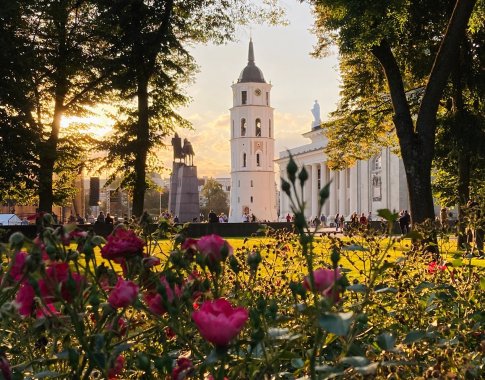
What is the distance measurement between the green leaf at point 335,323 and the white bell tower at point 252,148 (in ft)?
296

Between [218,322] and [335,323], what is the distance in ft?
0.84

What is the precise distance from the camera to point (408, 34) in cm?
1772

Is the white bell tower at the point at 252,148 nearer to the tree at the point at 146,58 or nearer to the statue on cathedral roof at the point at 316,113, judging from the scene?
the statue on cathedral roof at the point at 316,113

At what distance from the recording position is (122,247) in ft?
7.37

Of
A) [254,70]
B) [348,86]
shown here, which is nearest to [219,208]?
[254,70]

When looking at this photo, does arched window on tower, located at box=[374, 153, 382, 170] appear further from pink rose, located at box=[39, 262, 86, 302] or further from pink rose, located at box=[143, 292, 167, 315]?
pink rose, located at box=[39, 262, 86, 302]

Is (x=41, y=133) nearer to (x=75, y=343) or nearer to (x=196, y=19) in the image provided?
(x=196, y=19)

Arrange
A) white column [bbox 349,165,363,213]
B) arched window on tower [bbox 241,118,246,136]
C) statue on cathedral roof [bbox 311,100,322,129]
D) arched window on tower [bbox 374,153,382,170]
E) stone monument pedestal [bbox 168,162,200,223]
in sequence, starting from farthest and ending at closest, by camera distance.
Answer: arched window on tower [bbox 241,118,246,136]
statue on cathedral roof [bbox 311,100,322,129]
white column [bbox 349,165,363,213]
arched window on tower [bbox 374,153,382,170]
stone monument pedestal [bbox 168,162,200,223]

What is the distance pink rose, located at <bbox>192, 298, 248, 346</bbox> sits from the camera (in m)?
1.53

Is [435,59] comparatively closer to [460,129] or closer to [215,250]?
[460,129]

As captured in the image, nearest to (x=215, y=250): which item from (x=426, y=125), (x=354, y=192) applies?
(x=426, y=125)

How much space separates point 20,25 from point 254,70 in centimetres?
8502

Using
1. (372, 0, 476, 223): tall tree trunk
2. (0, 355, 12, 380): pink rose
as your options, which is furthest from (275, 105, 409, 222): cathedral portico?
(0, 355, 12, 380): pink rose

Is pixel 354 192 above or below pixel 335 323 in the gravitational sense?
above
